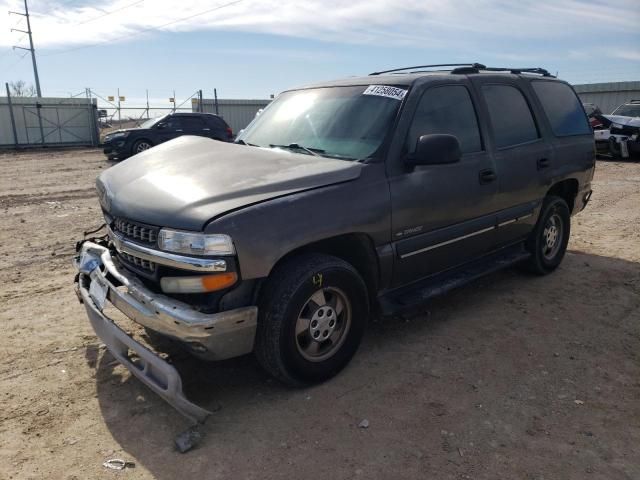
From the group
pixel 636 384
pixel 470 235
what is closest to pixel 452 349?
pixel 470 235

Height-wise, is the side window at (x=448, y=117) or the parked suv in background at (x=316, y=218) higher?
the side window at (x=448, y=117)

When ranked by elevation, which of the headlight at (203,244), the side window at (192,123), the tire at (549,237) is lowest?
the tire at (549,237)

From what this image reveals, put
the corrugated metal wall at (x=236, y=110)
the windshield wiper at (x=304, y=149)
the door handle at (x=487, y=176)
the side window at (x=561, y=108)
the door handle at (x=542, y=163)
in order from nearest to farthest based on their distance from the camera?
1. the windshield wiper at (x=304, y=149)
2. the door handle at (x=487, y=176)
3. the door handle at (x=542, y=163)
4. the side window at (x=561, y=108)
5. the corrugated metal wall at (x=236, y=110)

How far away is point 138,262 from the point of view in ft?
9.98

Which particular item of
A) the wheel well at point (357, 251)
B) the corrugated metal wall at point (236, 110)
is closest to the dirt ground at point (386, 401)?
the wheel well at point (357, 251)

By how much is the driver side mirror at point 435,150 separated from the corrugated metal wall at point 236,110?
27054mm

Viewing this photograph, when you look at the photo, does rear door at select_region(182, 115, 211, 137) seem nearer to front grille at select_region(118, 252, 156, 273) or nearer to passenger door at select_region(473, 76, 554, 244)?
passenger door at select_region(473, 76, 554, 244)

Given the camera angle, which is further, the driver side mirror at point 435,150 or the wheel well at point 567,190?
the wheel well at point 567,190

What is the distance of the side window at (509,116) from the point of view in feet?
14.3

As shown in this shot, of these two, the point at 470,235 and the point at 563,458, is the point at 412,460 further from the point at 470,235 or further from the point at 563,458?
the point at 470,235

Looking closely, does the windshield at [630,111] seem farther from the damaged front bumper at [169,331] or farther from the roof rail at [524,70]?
the damaged front bumper at [169,331]

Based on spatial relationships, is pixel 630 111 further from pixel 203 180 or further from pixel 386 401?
pixel 203 180

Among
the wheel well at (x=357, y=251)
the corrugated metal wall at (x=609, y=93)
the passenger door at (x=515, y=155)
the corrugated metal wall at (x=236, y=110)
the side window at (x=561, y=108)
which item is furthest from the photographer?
the corrugated metal wall at (x=236, y=110)

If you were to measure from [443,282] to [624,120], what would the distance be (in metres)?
14.4
